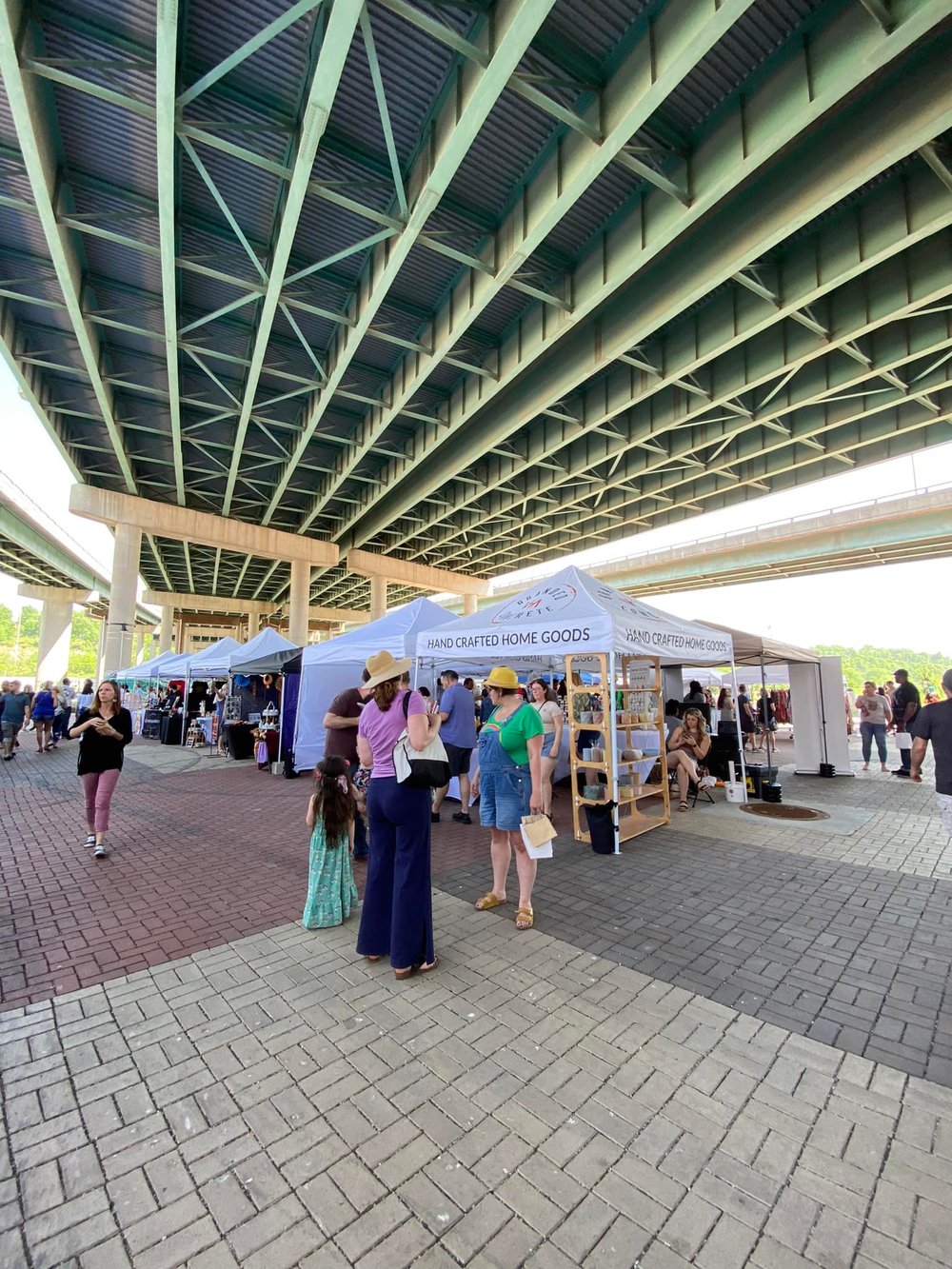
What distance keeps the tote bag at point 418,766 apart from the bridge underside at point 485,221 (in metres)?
7.96

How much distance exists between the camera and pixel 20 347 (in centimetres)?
1477

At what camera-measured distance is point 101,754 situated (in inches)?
231

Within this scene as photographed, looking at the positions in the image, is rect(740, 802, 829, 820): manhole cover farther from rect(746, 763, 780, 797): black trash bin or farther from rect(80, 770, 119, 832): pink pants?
rect(80, 770, 119, 832): pink pants

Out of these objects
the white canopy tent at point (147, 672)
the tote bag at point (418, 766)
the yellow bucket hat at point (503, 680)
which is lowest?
the tote bag at point (418, 766)

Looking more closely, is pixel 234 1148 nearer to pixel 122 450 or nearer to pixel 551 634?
pixel 551 634

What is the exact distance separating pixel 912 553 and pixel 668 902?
3252 cm

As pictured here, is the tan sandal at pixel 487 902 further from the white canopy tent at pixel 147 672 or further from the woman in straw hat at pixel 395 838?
the white canopy tent at pixel 147 672

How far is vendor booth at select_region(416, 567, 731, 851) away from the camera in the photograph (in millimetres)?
6320

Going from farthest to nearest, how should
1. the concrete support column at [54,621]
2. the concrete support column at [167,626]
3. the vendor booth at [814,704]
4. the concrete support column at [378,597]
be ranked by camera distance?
the concrete support column at [167,626] → the concrete support column at [54,621] → the concrete support column at [378,597] → the vendor booth at [814,704]

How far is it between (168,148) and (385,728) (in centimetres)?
954

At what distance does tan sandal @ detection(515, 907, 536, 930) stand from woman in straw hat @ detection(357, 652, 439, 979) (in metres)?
0.76

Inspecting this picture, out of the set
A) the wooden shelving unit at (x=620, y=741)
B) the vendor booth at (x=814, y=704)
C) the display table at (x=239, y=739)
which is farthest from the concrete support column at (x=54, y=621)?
the vendor booth at (x=814, y=704)

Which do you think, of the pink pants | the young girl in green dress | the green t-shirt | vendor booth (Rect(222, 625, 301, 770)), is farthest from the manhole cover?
vendor booth (Rect(222, 625, 301, 770))

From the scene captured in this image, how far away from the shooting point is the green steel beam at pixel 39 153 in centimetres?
680
